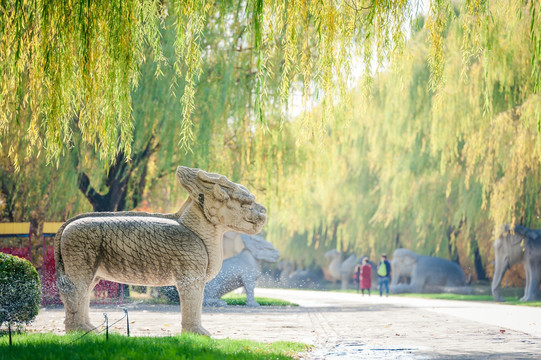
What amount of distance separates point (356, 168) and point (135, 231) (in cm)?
2278

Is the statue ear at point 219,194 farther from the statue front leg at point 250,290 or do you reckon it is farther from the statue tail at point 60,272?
the statue front leg at point 250,290

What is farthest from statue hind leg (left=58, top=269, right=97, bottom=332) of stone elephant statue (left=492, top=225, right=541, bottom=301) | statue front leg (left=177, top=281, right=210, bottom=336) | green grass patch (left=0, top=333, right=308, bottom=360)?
stone elephant statue (left=492, top=225, right=541, bottom=301)

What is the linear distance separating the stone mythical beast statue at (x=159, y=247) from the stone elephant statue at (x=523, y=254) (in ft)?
43.1

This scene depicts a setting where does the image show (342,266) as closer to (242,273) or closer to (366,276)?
(366,276)

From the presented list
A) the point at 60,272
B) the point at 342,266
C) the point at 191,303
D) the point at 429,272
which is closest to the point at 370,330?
the point at 191,303

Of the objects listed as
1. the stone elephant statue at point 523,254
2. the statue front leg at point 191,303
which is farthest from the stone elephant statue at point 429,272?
the statue front leg at point 191,303

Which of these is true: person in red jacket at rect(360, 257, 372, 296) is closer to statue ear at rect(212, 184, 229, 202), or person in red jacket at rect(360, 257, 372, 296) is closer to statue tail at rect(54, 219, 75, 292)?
statue ear at rect(212, 184, 229, 202)

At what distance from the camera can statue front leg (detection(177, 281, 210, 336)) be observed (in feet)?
23.5

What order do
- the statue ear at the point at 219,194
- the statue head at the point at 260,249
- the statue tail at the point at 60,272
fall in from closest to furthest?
1. the statue tail at the point at 60,272
2. the statue ear at the point at 219,194
3. the statue head at the point at 260,249

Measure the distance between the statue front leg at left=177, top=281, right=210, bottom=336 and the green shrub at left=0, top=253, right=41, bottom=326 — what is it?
2.20m

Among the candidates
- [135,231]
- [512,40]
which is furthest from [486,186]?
[135,231]

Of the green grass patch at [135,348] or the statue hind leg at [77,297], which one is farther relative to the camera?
the statue hind leg at [77,297]

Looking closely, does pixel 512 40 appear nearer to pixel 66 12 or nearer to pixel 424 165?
pixel 424 165

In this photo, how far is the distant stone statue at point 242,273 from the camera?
50.5ft
